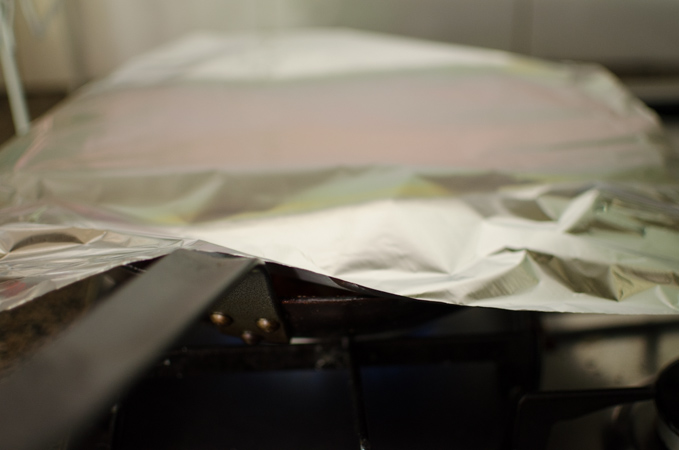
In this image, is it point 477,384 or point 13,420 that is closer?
point 13,420

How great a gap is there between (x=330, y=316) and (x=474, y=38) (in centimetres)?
162

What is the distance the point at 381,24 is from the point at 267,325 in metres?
1.60

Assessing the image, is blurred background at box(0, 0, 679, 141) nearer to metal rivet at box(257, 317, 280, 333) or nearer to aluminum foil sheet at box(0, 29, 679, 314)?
aluminum foil sheet at box(0, 29, 679, 314)

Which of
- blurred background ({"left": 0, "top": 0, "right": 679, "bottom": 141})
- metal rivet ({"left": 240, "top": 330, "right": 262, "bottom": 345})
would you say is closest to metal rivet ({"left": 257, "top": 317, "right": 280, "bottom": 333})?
metal rivet ({"left": 240, "top": 330, "right": 262, "bottom": 345})

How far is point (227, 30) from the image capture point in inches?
72.6

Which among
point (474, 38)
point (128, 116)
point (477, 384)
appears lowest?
point (477, 384)

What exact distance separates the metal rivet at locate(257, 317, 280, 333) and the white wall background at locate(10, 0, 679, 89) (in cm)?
158

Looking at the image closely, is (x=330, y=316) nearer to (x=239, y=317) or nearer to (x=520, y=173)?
(x=239, y=317)

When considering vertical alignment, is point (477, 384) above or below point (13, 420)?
below

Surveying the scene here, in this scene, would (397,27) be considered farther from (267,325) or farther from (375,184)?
(267,325)

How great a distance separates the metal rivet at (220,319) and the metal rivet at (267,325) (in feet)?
0.08

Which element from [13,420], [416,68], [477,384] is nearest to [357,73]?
[416,68]

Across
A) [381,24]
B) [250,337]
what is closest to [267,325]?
[250,337]

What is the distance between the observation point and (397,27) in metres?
1.79
